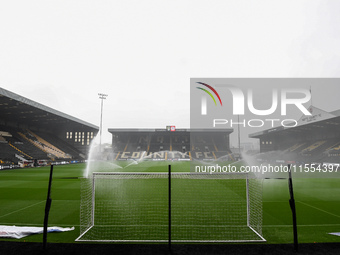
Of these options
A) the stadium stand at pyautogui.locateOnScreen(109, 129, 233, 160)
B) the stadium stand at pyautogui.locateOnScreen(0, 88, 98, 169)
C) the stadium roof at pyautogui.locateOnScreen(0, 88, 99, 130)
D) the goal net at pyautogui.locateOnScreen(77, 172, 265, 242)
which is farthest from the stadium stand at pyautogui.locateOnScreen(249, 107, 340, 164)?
the stadium stand at pyautogui.locateOnScreen(0, 88, 98, 169)

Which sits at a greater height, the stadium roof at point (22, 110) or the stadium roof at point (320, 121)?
the stadium roof at point (22, 110)

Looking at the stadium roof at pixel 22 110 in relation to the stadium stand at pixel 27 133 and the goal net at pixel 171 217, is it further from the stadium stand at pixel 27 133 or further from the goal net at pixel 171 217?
the goal net at pixel 171 217

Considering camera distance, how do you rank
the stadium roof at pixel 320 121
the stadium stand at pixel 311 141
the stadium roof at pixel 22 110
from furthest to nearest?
the stadium stand at pixel 311 141, the stadium roof at pixel 320 121, the stadium roof at pixel 22 110

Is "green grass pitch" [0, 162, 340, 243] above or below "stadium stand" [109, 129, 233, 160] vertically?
below

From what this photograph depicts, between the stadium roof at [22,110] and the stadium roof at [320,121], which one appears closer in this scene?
the stadium roof at [22,110]

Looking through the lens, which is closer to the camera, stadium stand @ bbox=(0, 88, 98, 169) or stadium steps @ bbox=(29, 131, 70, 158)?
stadium stand @ bbox=(0, 88, 98, 169)

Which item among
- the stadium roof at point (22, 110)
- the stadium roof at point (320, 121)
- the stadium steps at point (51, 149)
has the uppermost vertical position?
the stadium roof at point (22, 110)

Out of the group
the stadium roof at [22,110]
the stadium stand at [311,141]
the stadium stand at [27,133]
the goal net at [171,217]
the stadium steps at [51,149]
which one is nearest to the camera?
the goal net at [171,217]

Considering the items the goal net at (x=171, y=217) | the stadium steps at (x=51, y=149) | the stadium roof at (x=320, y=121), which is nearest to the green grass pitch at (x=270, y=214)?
the goal net at (x=171, y=217)

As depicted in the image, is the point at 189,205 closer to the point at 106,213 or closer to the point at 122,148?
the point at 106,213

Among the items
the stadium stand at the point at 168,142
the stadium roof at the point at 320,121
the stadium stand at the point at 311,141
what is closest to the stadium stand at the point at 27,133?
the stadium stand at the point at 168,142

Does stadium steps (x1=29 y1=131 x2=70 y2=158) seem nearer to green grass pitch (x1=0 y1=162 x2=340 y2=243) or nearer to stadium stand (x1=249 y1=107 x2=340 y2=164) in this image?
green grass pitch (x1=0 y1=162 x2=340 y2=243)

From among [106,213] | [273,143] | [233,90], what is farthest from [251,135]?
[106,213]

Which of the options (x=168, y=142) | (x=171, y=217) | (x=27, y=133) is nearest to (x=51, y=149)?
(x=27, y=133)
